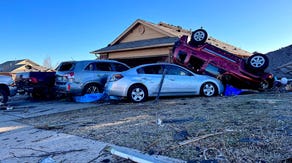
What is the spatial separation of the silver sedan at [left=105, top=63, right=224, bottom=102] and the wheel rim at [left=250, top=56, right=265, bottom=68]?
63.9 inches

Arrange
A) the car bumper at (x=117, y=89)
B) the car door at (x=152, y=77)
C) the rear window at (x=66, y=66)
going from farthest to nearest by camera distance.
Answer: the rear window at (x=66, y=66) → the car door at (x=152, y=77) → the car bumper at (x=117, y=89)

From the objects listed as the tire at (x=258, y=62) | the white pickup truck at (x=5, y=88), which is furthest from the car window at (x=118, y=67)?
the tire at (x=258, y=62)

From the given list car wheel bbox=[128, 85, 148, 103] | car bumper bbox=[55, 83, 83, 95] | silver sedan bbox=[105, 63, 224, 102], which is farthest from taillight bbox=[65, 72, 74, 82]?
car wheel bbox=[128, 85, 148, 103]

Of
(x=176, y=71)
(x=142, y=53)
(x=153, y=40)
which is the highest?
(x=153, y=40)

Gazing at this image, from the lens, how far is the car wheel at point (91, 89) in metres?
10.4

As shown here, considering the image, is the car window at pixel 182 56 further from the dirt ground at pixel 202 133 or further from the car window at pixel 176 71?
the dirt ground at pixel 202 133

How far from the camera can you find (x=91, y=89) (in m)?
10.6

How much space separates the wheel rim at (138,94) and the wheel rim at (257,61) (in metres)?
4.79

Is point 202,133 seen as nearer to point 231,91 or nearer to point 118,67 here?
point 231,91

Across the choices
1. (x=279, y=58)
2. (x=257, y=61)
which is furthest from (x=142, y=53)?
(x=279, y=58)

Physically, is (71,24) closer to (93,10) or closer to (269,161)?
(93,10)

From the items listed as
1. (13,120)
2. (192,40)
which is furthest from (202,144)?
(192,40)

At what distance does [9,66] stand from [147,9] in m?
35.2

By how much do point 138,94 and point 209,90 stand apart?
3008mm
